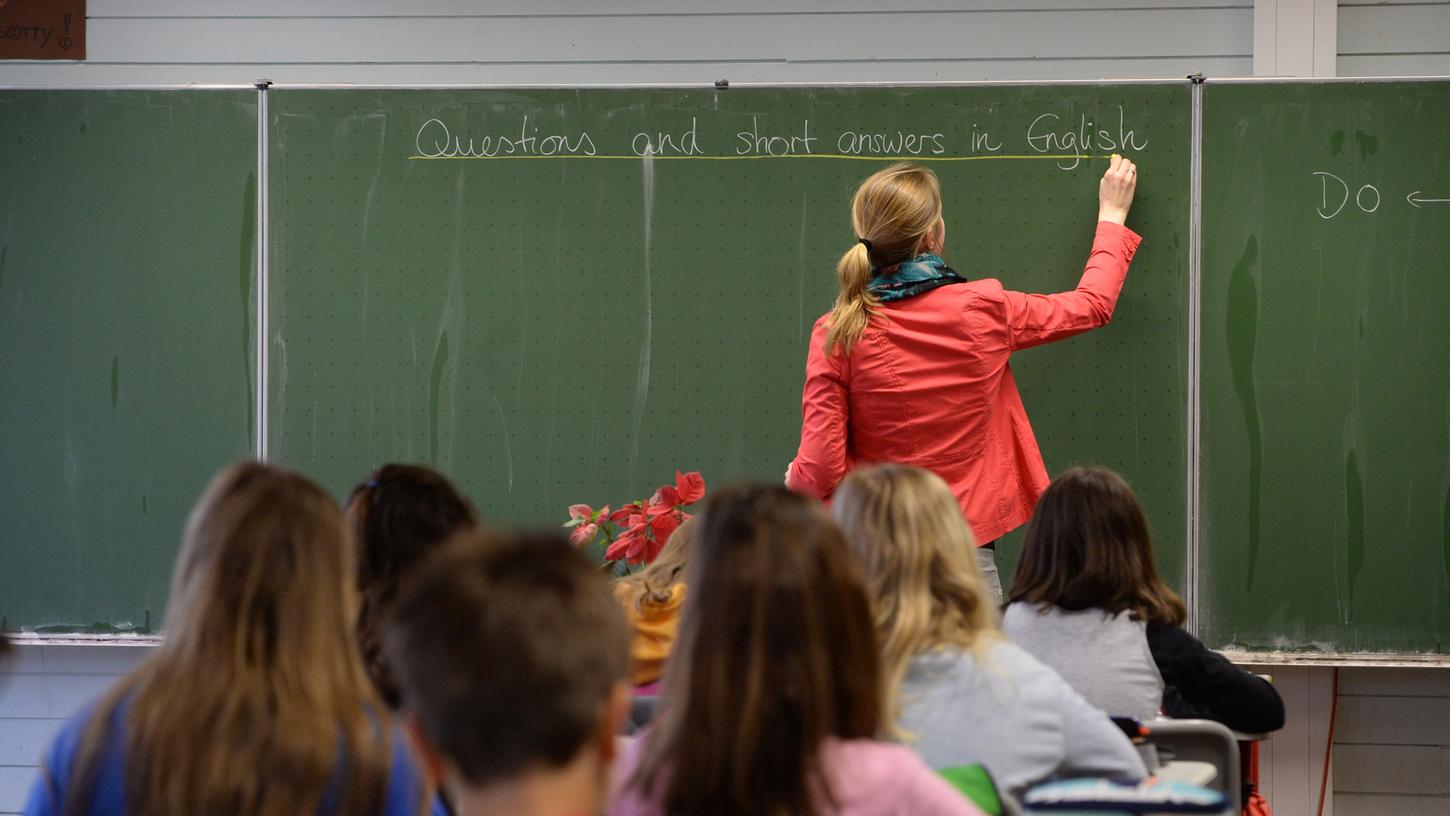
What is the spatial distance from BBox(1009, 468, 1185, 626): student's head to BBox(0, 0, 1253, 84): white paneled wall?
1775 mm

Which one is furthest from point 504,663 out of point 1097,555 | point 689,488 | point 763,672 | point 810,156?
point 810,156

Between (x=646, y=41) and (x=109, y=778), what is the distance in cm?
288

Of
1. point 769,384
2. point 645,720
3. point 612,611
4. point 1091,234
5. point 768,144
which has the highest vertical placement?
point 768,144

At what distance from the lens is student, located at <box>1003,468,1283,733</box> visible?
7.56 ft

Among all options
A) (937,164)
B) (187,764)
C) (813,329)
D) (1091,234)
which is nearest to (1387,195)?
(1091,234)

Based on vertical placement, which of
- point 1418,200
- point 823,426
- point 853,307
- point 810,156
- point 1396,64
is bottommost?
point 823,426

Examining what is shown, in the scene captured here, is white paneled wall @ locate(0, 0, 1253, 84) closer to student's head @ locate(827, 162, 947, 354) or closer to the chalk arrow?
the chalk arrow

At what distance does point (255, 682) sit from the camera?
4.49 feet

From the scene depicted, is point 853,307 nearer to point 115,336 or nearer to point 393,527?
point 393,527

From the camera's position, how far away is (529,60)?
3.89 meters

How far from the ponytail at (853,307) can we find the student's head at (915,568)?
128 cm

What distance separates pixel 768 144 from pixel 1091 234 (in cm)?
86

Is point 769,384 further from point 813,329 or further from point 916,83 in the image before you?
point 916,83

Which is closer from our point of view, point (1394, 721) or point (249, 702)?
point (249, 702)
